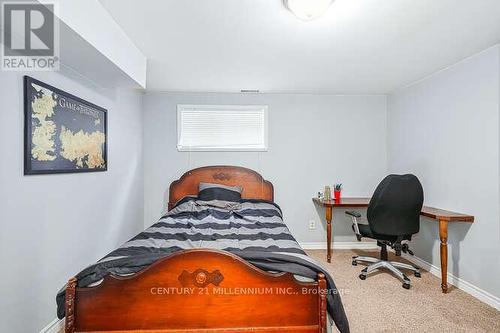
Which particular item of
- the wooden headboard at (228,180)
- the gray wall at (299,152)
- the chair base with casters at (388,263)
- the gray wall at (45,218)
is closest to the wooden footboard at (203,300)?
the gray wall at (45,218)

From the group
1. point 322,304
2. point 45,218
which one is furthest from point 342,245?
point 45,218

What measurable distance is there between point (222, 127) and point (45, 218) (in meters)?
2.52

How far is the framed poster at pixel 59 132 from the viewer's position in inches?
70.7

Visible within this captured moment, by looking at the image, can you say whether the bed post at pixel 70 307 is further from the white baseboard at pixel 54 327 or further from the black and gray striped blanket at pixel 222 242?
the white baseboard at pixel 54 327

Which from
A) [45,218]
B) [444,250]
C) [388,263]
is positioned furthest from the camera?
[388,263]

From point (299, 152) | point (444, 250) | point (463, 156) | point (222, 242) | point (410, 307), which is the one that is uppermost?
point (299, 152)

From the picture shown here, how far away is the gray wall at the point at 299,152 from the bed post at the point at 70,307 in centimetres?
257

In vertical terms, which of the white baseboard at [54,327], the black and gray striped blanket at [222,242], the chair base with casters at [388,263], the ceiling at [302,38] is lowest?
the white baseboard at [54,327]

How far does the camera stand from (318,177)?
4.06m

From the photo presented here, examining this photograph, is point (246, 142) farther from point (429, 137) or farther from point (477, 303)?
point (477, 303)

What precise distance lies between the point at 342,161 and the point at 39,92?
362 centimetres

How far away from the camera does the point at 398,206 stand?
273 cm

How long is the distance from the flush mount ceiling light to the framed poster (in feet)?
5.78

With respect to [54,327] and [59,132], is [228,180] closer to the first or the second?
[59,132]
